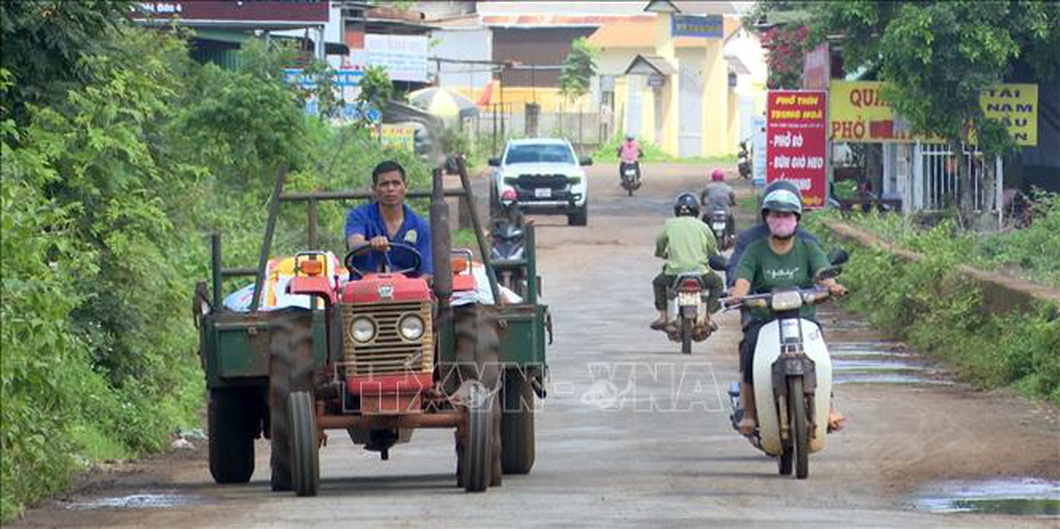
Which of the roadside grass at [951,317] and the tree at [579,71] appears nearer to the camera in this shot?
the roadside grass at [951,317]

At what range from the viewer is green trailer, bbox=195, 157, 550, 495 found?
1155 centimetres

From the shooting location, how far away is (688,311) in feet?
73.5

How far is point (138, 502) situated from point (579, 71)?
88.6m

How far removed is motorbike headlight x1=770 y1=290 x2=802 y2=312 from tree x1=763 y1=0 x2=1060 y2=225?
83.4 feet

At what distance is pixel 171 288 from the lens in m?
18.3

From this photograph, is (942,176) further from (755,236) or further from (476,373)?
(476,373)

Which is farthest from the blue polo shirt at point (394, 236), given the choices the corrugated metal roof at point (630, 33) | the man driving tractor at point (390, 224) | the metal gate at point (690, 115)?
the corrugated metal roof at point (630, 33)

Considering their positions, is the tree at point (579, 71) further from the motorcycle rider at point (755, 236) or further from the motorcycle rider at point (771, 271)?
the motorcycle rider at point (771, 271)

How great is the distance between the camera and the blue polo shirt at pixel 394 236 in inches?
493

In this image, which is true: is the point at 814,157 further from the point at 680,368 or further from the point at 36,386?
the point at 36,386

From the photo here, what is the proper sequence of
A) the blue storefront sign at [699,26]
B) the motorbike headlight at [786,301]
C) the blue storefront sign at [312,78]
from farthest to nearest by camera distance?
1. the blue storefront sign at [699,26]
2. the blue storefront sign at [312,78]
3. the motorbike headlight at [786,301]

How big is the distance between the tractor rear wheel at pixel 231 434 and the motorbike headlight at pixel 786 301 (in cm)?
330

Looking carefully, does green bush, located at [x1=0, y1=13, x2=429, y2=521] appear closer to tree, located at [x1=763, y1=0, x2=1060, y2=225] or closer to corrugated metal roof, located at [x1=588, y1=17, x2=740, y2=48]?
tree, located at [x1=763, y1=0, x2=1060, y2=225]

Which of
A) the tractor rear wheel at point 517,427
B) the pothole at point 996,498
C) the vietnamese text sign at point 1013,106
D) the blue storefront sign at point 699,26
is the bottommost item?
the pothole at point 996,498
